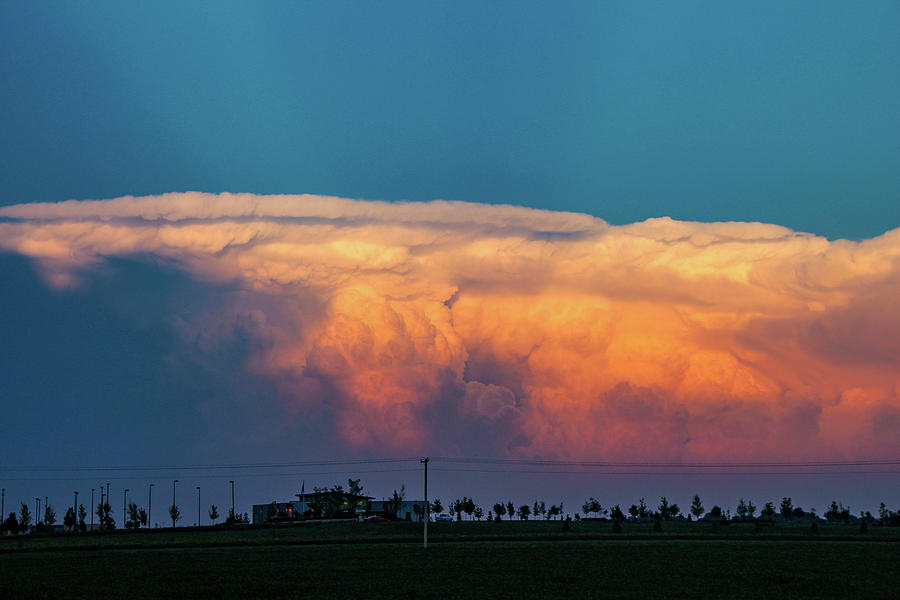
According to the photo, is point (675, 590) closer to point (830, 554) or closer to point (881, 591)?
point (881, 591)

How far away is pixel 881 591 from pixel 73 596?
5783cm

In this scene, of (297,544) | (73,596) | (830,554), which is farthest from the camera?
(297,544)

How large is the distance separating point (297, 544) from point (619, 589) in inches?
2816

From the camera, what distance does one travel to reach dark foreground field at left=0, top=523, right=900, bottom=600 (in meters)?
64.6

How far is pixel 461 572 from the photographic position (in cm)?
7756

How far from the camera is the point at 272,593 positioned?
6350cm

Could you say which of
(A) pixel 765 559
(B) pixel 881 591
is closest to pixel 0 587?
(B) pixel 881 591

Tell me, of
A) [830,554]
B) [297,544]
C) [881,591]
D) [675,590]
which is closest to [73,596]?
[675,590]

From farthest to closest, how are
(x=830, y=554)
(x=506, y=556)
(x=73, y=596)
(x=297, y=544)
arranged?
(x=297, y=544) → (x=830, y=554) → (x=506, y=556) → (x=73, y=596)

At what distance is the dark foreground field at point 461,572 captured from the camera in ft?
212

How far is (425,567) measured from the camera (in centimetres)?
8319

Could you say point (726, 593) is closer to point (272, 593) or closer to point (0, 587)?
point (272, 593)

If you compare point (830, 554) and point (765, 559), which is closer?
point (765, 559)

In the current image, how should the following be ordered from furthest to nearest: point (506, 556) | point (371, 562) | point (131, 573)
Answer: point (506, 556) → point (371, 562) → point (131, 573)
